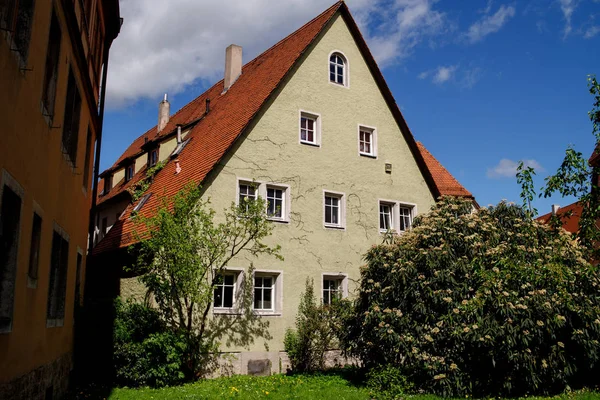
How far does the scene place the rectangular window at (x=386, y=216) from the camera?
20353mm

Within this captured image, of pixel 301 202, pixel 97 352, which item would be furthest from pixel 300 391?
pixel 301 202

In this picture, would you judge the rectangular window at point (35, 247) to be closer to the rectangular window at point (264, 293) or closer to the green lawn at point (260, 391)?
the green lawn at point (260, 391)

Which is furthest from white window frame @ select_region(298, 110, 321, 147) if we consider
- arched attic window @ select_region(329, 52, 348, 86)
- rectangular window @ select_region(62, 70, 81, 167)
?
rectangular window @ select_region(62, 70, 81, 167)

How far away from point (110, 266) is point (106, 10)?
795 centimetres

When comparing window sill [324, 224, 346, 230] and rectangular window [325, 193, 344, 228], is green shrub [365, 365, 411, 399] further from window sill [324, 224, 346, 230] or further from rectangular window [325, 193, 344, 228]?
rectangular window [325, 193, 344, 228]

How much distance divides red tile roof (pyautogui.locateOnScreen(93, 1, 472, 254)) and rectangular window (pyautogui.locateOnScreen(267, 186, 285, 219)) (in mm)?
2138

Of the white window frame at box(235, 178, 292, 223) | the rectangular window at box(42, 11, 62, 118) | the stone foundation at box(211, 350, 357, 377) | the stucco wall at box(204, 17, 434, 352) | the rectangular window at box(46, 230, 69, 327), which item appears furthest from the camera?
the stucco wall at box(204, 17, 434, 352)

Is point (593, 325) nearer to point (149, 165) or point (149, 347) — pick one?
point (149, 347)

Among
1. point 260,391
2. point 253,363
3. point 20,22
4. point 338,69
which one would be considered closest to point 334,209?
point 338,69

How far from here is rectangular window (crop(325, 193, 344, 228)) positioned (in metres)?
19.0

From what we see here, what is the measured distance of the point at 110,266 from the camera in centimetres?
1828

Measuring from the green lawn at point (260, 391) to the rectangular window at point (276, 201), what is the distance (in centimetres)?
523

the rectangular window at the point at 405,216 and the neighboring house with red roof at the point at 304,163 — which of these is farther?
the rectangular window at the point at 405,216

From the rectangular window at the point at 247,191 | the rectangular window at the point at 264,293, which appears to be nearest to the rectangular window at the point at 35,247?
the rectangular window at the point at 247,191
